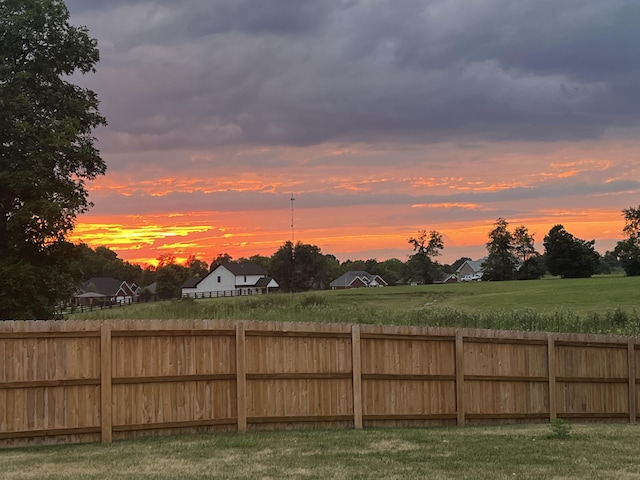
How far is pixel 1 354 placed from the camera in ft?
32.6

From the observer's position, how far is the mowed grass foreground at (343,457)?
795cm

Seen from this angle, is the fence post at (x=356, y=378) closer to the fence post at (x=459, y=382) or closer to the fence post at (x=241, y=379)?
the fence post at (x=241, y=379)

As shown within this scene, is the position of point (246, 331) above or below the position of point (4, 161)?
below

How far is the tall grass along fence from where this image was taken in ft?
33.3

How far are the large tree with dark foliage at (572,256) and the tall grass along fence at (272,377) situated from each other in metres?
90.2

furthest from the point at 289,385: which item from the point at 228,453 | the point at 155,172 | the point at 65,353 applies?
the point at 155,172

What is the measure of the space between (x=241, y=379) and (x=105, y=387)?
1.97 meters

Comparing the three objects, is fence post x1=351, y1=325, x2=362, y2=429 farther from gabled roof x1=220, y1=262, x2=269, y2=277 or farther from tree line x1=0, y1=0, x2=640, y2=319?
gabled roof x1=220, y1=262, x2=269, y2=277

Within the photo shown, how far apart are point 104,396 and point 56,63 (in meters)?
24.7

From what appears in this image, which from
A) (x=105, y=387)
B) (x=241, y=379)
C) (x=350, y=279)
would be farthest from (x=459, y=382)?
(x=350, y=279)

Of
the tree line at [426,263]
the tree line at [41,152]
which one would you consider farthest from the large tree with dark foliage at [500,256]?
the tree line at [41,152]

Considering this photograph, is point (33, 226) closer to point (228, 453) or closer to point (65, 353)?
point (65, 353)

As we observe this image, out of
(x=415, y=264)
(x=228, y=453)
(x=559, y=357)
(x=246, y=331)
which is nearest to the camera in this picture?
(x=228, y=453)

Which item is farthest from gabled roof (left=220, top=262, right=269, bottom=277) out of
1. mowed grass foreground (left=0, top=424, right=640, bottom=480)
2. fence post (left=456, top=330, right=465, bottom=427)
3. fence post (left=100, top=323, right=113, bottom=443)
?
mowed grass foreground (left=0, top=424, right=640, bottom=480)
